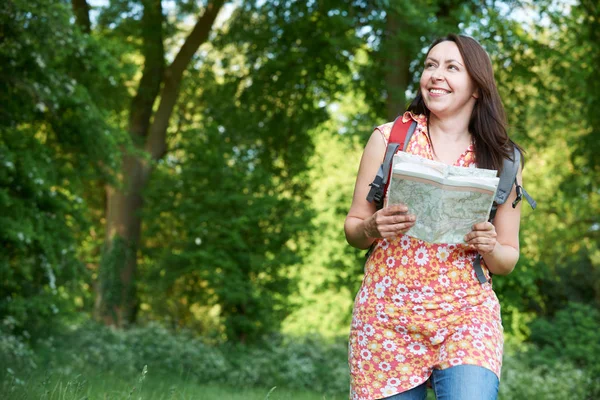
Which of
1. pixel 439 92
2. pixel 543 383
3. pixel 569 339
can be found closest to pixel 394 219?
pixel 439 92

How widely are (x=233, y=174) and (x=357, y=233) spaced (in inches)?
513

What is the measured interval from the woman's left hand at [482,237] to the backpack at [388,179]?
A: 0.35 feet

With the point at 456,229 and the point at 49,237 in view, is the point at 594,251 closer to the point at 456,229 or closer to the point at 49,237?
the point at 49,237

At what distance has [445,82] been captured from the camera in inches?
124

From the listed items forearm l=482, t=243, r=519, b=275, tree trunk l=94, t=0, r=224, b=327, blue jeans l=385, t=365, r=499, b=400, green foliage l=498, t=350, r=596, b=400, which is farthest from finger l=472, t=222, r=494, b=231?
tree trunk l=94, t=0, r=224, b=327

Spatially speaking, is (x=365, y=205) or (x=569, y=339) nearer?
(x=365, y=205)

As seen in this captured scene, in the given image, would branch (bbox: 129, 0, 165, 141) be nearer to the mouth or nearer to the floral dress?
the mouth

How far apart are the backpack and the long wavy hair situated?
38 millimetres

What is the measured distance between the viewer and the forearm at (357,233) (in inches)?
121

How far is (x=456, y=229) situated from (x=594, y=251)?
18.8 meters

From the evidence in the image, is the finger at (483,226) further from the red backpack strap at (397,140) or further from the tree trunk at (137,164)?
the tree trunk at (137,164)

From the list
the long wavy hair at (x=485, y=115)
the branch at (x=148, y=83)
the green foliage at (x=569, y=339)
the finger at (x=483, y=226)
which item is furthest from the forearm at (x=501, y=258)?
the branch at (x=148, y=83)

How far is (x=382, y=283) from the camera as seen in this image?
3.01 m

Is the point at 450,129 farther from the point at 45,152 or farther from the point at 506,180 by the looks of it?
the point at 45,152
